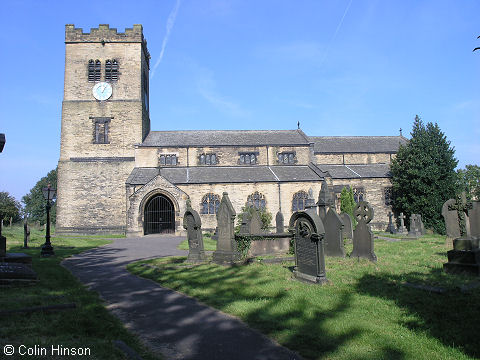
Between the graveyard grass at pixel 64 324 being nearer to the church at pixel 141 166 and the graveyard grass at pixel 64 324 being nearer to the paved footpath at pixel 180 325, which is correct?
the paved footpath at pixel 180 325

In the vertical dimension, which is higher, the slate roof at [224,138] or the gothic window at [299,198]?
the slate roof at [224,138]

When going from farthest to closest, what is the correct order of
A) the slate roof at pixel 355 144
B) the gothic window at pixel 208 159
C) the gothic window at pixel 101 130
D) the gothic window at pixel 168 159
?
the slate roof at pixel 355 144 < the gothic window at pixel 208 159 < the gothic window at pixel 168 159 < the gothic window at pixel 101 130

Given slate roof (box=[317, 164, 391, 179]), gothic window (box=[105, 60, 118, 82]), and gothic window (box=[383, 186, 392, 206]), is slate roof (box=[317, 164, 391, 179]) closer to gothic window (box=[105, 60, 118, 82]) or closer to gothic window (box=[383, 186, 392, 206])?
gothic window (box=[383, 186, 392, 206])

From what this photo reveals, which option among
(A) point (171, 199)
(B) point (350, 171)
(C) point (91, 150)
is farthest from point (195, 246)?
(B) point (350, 171)

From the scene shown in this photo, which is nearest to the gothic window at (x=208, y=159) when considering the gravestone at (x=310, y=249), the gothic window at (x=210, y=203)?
the gothic window at (x=210, y=203)

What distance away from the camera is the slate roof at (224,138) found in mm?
37812

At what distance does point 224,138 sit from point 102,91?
1386 cm

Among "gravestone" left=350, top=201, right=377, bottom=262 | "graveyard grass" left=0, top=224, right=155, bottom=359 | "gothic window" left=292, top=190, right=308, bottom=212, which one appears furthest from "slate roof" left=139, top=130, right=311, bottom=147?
"graveyard grass" left=0, top=224, right=155, bottom=359

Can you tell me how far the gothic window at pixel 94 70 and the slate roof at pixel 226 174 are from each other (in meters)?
10.5

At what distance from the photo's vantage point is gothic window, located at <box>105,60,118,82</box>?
117 feet

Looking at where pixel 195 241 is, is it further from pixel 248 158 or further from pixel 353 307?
pixel 248 158

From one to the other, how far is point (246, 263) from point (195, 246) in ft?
7.31

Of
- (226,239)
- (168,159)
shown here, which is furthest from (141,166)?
(226,239)

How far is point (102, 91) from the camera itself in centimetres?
3528
